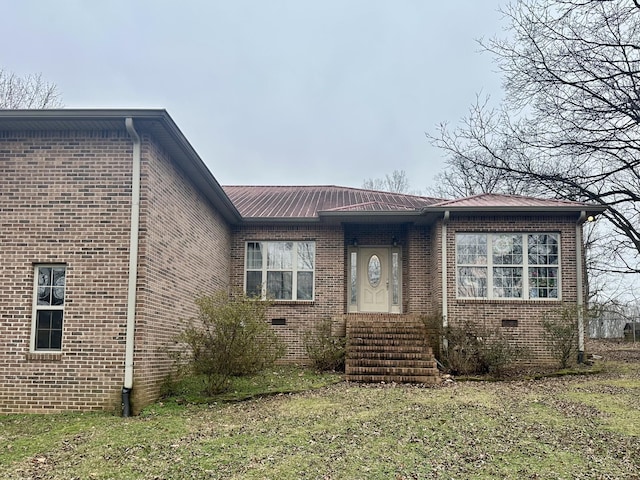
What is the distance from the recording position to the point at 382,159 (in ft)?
121

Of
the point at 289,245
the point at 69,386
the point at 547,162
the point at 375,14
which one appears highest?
the point at 375,14

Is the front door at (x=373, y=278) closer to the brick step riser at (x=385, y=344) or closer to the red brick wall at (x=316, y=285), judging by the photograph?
the red brick wall at (x=316, y=285)

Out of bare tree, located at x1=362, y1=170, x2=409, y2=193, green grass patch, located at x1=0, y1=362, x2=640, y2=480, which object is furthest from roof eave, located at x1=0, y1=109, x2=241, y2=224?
bare tree, located at x1=362, y1=170, x2=409, y2=193

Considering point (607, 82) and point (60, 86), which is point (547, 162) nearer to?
point (607, 82)

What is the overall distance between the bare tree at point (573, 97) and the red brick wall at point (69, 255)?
1063cm

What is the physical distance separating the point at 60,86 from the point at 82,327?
1858 centimetres

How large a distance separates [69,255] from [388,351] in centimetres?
610

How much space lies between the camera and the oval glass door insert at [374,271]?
13031 millimetres

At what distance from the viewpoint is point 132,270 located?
22.7 ft

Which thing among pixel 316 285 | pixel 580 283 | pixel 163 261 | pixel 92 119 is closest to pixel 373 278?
pixel 316 285

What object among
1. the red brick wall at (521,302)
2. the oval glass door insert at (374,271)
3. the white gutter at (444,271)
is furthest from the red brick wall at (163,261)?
the red brick wall at (521,302)

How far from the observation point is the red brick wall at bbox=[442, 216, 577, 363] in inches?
426

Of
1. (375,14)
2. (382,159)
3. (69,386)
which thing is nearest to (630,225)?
(375,14)

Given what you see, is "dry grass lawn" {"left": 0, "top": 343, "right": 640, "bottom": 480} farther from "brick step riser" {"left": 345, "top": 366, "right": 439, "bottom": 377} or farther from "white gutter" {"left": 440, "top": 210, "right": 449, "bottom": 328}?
"white gutter" {"left": 440, "top": 210, "right": 449, "bottom": 328}
